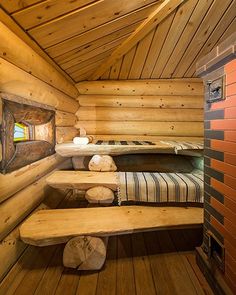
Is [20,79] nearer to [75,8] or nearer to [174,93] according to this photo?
[75,8]

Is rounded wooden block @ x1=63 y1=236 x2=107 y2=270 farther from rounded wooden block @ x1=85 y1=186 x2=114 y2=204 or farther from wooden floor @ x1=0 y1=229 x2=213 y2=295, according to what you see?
rounded wooden block @ x1=85 y1=186 x2=114 y2=204

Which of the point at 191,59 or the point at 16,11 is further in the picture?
the point at 191,59

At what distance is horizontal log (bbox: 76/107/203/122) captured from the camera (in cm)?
382

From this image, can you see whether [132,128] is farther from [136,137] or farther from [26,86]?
[26,86]

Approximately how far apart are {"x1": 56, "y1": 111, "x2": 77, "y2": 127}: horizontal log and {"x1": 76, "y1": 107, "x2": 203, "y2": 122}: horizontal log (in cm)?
28

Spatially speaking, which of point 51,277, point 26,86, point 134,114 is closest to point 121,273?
point 51,277

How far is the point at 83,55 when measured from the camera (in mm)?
2490

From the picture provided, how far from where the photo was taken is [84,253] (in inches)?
63.4

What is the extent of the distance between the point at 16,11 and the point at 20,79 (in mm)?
467

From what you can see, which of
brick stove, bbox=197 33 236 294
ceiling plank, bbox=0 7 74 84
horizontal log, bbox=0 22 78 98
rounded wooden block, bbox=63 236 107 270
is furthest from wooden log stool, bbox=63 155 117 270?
ceiling plank, bbox=0 7 74 84

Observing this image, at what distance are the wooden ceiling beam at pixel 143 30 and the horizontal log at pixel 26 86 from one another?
0.99 meters

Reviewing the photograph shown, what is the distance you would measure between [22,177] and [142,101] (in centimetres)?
265

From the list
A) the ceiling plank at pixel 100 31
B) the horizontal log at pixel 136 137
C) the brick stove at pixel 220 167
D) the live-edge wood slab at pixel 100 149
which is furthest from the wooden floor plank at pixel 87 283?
the horizontal log at pixel 136 137

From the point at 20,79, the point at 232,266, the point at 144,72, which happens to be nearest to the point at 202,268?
the point at 232,266
